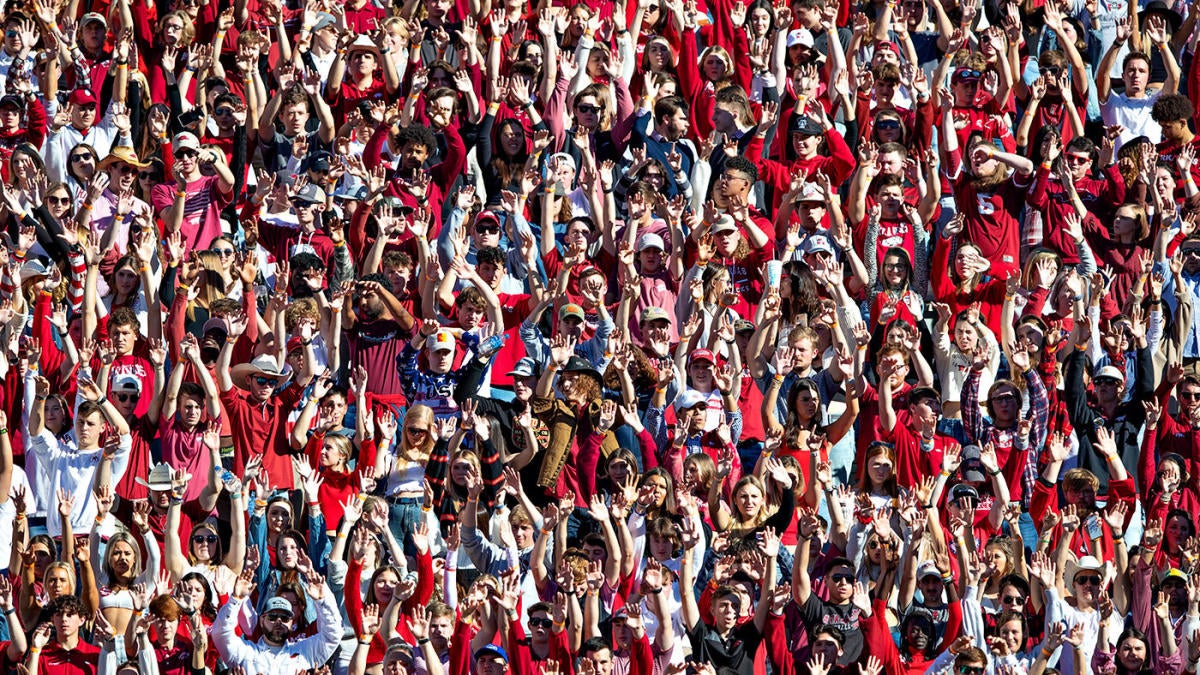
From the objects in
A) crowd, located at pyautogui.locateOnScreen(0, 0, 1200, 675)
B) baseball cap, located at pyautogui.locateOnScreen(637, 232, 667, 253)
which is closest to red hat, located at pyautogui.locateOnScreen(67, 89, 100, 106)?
crowd, located at pyautogui.locateOnScreen(0, 0, 1200, 675)

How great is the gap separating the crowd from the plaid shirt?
0.03 m

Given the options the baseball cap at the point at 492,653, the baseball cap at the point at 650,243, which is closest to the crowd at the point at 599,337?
the baseball cap at the point at 492,653

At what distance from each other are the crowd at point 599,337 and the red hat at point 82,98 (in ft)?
0.09

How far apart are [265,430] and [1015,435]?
4.84 meters

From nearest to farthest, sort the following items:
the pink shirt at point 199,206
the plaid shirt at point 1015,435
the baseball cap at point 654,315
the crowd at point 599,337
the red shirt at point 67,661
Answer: the red shirt at point 67,661
the crowd at point 599,337
the plaid shirt at point 1015,435
the baseball cap at point 654,315
the pink shirt at point 199,206

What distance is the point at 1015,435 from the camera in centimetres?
2209

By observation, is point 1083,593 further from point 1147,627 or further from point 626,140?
point 626,140

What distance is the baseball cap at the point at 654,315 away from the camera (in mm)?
22391

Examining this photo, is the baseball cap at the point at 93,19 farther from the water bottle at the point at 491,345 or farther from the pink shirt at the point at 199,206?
the water bottle at the point at 491,345

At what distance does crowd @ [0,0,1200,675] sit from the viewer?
21.1 meters

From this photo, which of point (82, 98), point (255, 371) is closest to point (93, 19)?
point (82, 98)

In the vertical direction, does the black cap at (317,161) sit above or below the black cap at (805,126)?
below

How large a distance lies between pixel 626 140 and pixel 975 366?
3.01m

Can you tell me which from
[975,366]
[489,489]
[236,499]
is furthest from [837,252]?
[236,499]
